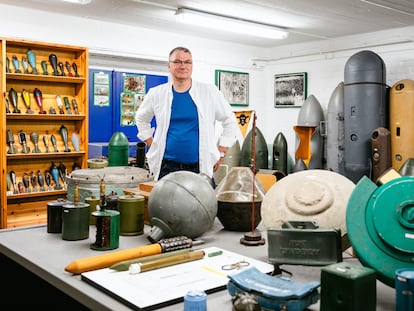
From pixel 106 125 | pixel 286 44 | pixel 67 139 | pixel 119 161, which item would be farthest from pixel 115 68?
pixel 119 161

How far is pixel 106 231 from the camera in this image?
1921 mm

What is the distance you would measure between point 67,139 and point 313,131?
396 centimetres

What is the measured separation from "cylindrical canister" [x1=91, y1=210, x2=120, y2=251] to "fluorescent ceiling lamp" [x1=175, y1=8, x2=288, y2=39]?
4.32 meters

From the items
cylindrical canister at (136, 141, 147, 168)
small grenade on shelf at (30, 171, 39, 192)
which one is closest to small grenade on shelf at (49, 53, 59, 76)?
small grenade on shelf at (30, 171, 39, 192)

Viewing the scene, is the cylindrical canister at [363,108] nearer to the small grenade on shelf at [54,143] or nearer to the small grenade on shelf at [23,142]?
the small grenade on shelf at [54,143]

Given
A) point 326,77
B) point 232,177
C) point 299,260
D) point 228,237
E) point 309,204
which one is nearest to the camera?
point 299,260

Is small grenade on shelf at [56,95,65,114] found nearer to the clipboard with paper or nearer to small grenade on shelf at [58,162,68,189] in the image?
small grenade on shelf at [58,162,68,189]

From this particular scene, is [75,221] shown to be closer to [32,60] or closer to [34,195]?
[34,195]

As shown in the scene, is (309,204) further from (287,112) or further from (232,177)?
(287,112)

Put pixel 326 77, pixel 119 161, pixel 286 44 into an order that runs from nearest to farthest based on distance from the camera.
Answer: pixel 119 161 → pixel 326 77 → pixel 286 44

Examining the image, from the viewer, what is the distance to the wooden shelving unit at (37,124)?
Answer: 5184 millimetres

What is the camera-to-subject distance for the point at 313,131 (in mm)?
7598

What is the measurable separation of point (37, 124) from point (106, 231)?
4.09m

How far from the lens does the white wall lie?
6.06 metres
